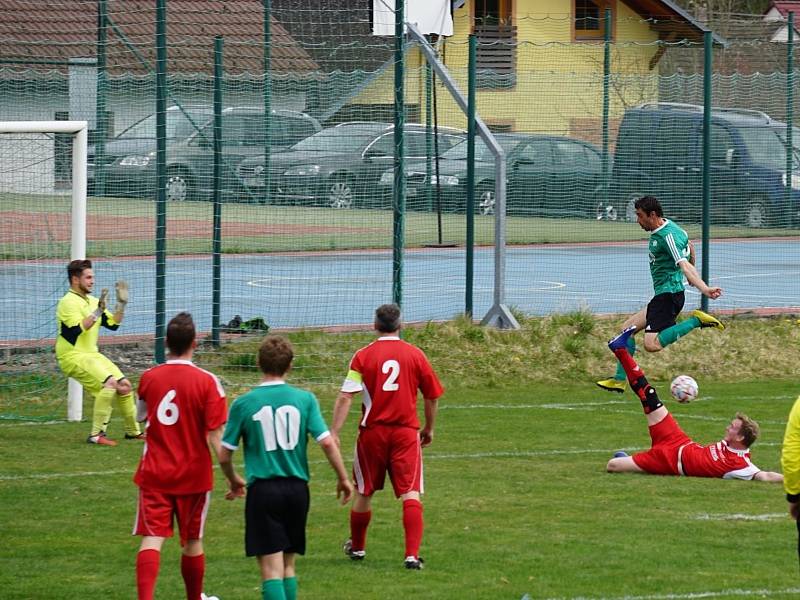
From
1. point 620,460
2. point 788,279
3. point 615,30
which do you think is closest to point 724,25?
point 615,30

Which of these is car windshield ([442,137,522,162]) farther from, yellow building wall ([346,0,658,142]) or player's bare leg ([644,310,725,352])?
player's bare leg ([644,310,725,352])

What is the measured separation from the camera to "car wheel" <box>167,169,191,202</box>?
16.1 metres

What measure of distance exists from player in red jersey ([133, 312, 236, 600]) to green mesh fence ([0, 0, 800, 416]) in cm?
721

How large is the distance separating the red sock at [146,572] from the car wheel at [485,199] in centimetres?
1187

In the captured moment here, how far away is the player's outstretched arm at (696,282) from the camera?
1416 cm

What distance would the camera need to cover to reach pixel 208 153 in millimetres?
16078

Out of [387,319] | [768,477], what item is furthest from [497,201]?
[387,319]

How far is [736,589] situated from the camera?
8.16 m

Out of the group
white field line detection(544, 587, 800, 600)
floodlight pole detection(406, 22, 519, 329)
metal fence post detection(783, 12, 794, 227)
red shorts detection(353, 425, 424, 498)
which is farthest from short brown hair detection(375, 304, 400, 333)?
metal fence post detection(783, 12, 794, 227)

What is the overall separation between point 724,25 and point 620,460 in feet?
108

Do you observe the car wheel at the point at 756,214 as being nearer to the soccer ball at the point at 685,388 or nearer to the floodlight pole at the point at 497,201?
the floodlight pole at the point at 497,201

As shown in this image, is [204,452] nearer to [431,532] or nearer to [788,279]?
[431,532]

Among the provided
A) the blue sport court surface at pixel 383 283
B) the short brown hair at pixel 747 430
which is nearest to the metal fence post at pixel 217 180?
the blue sport court surface at pixel 383 283

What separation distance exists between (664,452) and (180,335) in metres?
5.26
